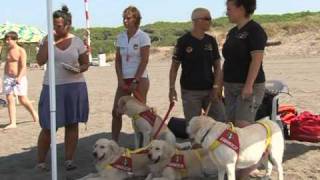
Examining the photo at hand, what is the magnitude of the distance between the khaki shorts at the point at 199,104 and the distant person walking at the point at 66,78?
1.12 m

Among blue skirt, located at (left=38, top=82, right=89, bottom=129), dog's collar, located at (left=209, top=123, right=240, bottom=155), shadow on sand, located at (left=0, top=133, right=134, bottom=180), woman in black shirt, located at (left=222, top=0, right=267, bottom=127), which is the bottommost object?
shadow on sand, located at (left=0, top=133, right=134, bottom=180)

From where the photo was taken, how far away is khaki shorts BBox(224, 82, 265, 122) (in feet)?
17.3

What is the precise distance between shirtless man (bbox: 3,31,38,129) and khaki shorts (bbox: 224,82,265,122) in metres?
5.08

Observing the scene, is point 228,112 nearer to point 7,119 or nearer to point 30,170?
point 30,170

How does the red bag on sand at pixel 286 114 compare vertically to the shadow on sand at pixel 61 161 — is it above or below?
above

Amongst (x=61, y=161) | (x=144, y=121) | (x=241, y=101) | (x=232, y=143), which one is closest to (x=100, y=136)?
(x=61, y=161)

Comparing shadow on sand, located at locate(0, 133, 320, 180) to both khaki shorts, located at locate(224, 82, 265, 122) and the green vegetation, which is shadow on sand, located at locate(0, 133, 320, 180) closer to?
khaki shorts, located at locate(224, 82, 265, 122)

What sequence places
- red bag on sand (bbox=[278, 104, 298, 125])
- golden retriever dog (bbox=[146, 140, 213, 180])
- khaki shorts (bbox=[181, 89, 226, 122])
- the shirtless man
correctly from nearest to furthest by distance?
golden retriever dog (bbox=[146, 140, 213, 180])
khaki shorts (bbox=[181, 89, 226, 122])
red bag on sand (bbox=[278, 104, 298, 125])
the shirtless man

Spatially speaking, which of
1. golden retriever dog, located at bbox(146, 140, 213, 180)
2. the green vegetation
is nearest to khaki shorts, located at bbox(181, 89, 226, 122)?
golden retriever dog, located at bbox(146, 140, 213, 180)

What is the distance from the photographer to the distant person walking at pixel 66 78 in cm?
619

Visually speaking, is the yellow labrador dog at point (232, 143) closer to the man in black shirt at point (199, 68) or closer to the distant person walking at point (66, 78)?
the man in black shirt at point (199, 68)

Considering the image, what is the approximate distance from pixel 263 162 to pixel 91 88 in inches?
442

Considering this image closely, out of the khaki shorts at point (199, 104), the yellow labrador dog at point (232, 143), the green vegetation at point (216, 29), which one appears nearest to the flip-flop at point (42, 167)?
the khaki shorts at point (199, 104)

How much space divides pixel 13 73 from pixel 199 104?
467 cm
